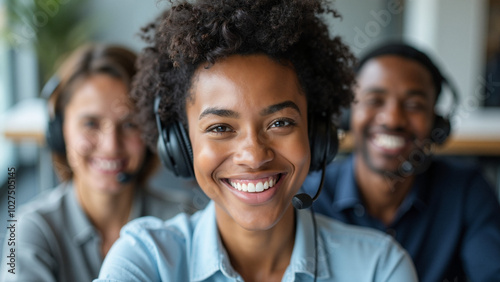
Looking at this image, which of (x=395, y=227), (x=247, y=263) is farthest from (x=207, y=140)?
(x=395, y=227)

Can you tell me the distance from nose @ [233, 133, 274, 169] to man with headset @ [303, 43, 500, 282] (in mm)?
652

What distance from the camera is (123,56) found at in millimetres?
1725

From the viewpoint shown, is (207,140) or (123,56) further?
(123,56)

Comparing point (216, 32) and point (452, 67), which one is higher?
point (452, 67)

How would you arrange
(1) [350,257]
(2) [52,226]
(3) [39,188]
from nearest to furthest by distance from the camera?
(1) [350,257]
(2) [52,226]
(3) [39,188]

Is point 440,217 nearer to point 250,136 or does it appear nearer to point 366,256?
point 366,256

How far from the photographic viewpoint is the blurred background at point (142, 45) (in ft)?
10.7

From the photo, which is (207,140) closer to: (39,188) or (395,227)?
(395,227)

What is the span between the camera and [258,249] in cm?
119

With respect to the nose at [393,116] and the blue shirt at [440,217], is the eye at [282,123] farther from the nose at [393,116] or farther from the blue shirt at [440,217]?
the nose at [393,116]

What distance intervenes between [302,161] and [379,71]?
2.76 ft

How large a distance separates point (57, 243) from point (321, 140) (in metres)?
0.93

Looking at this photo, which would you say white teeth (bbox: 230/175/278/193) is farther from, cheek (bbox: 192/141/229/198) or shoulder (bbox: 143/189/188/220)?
shoulder (bbox: 143/189/188/220)

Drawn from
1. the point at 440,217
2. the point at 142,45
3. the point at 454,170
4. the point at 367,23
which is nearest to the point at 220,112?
the point at 440,217
